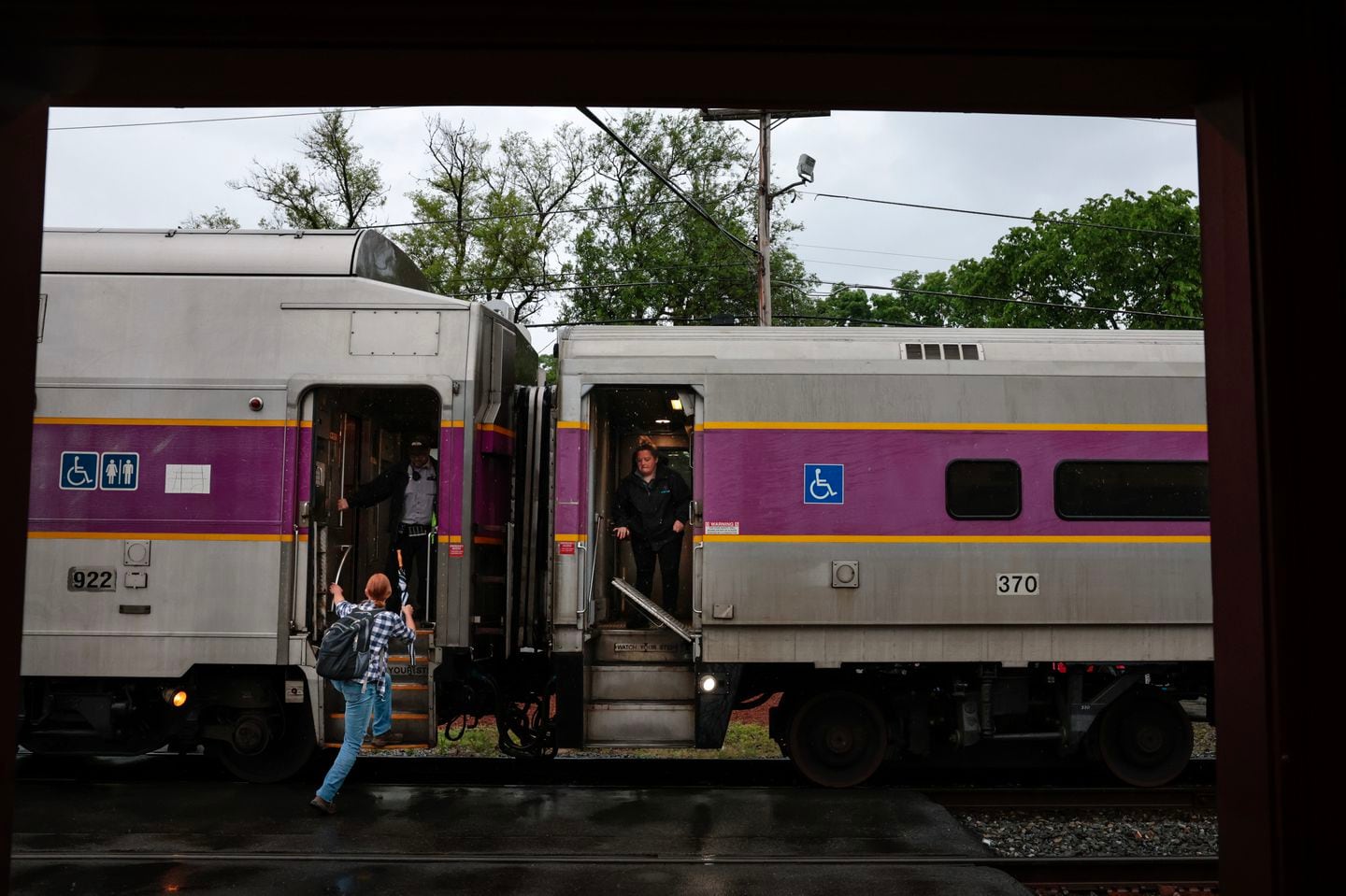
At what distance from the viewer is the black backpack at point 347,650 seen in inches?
300

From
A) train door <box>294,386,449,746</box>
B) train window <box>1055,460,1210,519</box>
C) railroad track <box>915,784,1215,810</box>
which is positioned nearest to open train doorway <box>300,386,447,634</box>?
train door <box>294,386,449,746</box>

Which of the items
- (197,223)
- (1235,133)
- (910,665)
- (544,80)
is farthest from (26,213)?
(197,223)

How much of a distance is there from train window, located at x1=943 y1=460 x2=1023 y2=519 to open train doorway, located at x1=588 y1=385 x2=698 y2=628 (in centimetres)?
213

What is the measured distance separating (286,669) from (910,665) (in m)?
5.14

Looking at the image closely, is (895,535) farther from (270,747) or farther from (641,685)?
(270,747)

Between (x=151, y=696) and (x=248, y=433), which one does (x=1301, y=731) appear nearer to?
(x=248, y=433)

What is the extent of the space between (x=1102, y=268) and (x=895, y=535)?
3136 centimetres

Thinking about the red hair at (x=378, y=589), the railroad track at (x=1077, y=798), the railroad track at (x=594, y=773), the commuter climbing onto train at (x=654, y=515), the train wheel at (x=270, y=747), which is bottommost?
the railroad track at (x=594, y=773)

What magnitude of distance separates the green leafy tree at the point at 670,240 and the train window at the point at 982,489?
62.7 ft

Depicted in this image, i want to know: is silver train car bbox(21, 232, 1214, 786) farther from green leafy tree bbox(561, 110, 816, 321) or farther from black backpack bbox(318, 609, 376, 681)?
green leafy tree bbox(561, 110, 816, 321)

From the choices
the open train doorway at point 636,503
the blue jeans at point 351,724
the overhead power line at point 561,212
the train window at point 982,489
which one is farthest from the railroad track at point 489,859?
the overhead power line at point 561,212

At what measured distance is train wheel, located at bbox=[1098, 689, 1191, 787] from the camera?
29.6ft

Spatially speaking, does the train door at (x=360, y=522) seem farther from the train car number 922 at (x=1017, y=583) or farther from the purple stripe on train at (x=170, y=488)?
the train car number 922 at (x=1017, y=583)

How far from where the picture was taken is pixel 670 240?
28797 mm
